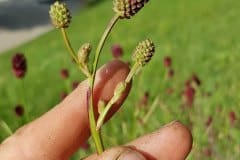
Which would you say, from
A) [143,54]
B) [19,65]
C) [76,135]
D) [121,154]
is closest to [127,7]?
[143,54]

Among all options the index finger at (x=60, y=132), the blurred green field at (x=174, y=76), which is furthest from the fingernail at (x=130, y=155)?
the blurred green field at (x=174, y=76)

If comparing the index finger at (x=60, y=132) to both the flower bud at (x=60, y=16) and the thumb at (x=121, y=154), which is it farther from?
the flower bud at (x=60, y=16)

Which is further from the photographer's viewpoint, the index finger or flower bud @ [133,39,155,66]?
the index finger

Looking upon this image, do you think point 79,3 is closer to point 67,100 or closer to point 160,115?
point 160,115

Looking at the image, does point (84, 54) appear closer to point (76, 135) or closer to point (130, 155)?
point (130, 155)

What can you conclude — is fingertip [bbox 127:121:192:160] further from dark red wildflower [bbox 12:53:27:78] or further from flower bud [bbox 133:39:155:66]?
dark red wildflower [bbox 12:53:27:78]

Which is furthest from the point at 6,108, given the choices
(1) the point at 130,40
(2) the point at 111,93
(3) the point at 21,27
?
(3) the point at 21,27

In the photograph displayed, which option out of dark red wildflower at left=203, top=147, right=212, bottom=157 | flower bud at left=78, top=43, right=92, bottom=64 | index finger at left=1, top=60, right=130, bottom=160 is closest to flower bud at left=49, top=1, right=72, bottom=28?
flower bud at left=78, top=43, right=92, bottom=64
